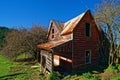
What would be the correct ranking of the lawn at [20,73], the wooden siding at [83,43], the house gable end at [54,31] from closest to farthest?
the lawn at [20,73], the wooden siding at [83,43], the house gable end at [54,31]

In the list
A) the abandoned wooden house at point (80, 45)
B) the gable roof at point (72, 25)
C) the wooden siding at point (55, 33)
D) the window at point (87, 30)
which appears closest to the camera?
the abandoned wooden house at point (80, 45)

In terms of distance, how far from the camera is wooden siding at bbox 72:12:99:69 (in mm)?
23078

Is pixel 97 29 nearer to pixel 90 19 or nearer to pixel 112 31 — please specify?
pixel 90 19

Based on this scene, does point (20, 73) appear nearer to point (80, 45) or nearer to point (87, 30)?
point (80, 45)

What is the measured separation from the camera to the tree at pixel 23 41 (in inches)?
1313

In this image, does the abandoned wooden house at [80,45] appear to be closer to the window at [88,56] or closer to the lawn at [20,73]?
the window at [88,56]

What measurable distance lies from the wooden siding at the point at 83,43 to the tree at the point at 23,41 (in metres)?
12.2

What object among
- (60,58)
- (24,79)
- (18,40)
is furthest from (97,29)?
(18,40)

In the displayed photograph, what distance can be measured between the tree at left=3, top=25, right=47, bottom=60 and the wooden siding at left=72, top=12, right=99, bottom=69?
40.0ft

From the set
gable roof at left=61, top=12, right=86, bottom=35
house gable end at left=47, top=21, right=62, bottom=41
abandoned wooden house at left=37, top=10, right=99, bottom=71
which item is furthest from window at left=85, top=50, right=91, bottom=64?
house gable end at left=47, top=21, right=62, bottom=41

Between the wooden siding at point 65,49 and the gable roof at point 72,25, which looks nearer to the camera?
the wooden siding at point 65,49

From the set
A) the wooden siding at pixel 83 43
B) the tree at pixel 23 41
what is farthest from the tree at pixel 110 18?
the tree at pixel 23 41

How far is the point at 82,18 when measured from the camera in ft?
78.0

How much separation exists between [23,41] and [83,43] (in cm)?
1362
